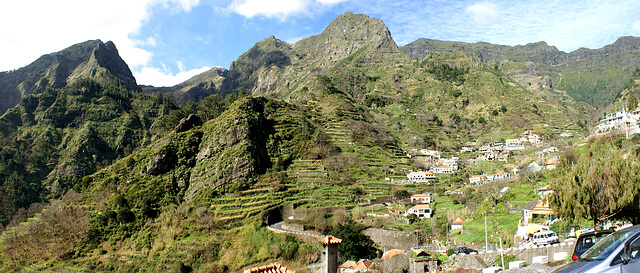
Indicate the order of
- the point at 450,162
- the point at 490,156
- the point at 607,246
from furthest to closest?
1. the point at 490,156
2. the point at 450,162
3. the point at 607,246

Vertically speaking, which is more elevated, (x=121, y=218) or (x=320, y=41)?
(x=320, y=41)

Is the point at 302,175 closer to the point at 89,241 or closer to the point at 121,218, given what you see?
the point at 121,218

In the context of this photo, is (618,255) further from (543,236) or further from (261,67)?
(261,67)

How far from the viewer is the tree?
1373 cm

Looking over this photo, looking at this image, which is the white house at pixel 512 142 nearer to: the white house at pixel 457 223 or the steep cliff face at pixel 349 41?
the white house at pixel 457 223

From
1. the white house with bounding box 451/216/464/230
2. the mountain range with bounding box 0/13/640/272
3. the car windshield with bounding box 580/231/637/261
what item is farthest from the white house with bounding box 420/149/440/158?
the car windshield with bounding box 580/231/637/261

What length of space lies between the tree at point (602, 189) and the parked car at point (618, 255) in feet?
29.1

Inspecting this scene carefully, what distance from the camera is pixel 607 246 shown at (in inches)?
255

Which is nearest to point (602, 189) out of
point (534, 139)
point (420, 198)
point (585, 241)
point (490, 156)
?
point (585, 241)

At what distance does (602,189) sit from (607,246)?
9.29m

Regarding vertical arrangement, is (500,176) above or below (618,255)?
below

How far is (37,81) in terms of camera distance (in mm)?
121125

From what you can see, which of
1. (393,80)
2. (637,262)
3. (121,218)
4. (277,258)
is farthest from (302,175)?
(393,80)

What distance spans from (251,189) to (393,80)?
71.7 metres
